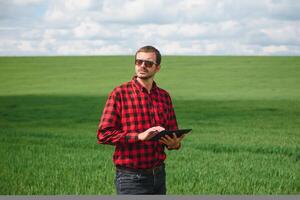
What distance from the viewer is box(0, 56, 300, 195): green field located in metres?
4.72

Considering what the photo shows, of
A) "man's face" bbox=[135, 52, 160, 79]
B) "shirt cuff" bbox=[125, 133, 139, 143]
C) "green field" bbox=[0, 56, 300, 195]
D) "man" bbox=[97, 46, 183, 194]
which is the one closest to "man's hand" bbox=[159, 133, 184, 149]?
"man" bbox=[97, 46, 183, 194]

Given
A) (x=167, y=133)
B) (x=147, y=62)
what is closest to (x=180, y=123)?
(x=147, y=62)

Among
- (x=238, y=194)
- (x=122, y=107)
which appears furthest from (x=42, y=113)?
(x=122, y=107)

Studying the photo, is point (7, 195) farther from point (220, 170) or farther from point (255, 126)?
point (255, 126)

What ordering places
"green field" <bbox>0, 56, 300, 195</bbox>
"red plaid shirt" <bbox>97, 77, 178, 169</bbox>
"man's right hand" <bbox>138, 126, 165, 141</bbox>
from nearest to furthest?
"man's right hand" <bbox>138, 126, 165, 141</bbox> → "red plaid shirt" <bbox>97, 77, 178, 169</bbox> → "green field" <bbox>0, 56, 300, 195</bbox>

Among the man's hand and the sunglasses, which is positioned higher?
the sunglasses

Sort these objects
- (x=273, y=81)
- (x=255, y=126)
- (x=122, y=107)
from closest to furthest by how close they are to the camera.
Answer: (x=122, y=107) → (x=255, y=126) → (x=273, y=81)

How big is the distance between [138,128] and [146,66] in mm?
318

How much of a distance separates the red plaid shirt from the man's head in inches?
2.2

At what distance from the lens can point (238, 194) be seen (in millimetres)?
4395

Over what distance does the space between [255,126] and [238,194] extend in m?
4.47

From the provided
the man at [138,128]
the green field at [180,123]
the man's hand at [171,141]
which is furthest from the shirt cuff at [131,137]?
the green field at [180,123]

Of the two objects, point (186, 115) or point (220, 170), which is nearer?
point (220, 170)

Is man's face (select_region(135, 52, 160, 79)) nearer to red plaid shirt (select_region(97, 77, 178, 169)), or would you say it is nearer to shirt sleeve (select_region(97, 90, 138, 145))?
red plaid shirt (select_region(97, 77, 178, 169))
